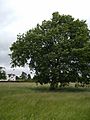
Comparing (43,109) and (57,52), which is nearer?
(43,109)

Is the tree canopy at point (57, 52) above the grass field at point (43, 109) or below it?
above

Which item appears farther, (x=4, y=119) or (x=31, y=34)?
(x=31, y=34)

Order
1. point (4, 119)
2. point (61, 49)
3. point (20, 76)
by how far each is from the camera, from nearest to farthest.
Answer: point (4, 119) < point (61, 49) < point (20, 76)

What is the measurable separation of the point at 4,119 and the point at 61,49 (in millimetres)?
38940

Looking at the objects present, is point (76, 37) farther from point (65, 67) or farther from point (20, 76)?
point (20, 76)

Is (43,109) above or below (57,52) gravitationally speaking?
below

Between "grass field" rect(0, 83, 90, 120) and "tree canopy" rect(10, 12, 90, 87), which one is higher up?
"tree canopy" rect(10, 12, 90, 87)

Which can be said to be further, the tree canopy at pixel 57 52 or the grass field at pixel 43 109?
the tree canopy at pixel 57 52

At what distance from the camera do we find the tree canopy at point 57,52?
173ft

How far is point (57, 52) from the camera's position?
2074 inches

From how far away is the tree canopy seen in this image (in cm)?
5288

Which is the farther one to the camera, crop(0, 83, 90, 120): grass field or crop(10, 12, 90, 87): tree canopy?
crop(10, 12, 90, 87): tree canopy

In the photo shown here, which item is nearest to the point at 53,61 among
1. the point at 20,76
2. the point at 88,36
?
the point at 88,36

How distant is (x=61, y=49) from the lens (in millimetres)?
52562
